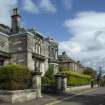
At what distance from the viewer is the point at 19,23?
47250 millimetres

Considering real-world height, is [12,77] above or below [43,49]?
below

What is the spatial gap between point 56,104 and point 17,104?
9.21 feet

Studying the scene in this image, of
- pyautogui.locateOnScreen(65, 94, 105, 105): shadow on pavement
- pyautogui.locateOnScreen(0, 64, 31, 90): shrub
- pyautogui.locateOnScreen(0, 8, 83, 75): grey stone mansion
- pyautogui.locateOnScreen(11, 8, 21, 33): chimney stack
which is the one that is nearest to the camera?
pyautogui.locateOnScreen(65, 94, 105, 105): shadow on pavement

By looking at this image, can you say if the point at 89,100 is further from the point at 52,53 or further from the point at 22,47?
the point at 52,53

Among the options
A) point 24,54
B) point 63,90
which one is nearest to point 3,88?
point 63,90

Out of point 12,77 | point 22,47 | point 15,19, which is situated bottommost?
point 12,77

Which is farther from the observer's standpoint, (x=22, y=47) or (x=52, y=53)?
(x=52, y=53)

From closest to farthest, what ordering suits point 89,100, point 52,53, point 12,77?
point 12,77 < point 89,100 < point 52,53

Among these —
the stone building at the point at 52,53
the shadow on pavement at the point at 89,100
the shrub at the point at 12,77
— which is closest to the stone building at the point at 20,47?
the stone building at the point at 52,53

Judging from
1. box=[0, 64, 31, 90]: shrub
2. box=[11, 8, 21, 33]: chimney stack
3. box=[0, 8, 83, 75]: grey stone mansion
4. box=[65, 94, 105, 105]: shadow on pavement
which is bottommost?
box=[65, 94, 105, 105]: shadow on pavement

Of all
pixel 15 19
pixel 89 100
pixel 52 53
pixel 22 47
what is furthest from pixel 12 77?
pixel 52 53

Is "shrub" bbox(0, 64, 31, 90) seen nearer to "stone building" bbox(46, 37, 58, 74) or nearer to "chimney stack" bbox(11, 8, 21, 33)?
"chimney stack" bbox(11, 8, 21, 33)

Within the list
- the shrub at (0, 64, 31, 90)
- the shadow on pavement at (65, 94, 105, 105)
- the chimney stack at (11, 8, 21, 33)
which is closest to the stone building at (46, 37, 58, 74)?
the chimney stack at (11, 8, 21, 33)

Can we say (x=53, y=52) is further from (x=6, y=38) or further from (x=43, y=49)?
(x=6, y=38)
